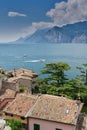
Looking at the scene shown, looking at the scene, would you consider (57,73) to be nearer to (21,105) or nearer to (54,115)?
(21,105)

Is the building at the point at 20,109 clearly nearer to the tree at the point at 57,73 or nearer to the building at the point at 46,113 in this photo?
the building at the point at 46,113

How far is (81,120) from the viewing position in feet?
76.6

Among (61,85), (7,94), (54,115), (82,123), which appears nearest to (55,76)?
(61,85)

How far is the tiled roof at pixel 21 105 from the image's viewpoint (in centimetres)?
2312

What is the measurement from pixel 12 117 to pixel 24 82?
18.7m

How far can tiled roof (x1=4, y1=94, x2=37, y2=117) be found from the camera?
2312 centimetres

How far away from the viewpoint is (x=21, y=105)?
23.8 metres

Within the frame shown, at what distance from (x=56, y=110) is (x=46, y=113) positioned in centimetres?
94

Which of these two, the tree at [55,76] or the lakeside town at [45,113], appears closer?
the lakeside town at [45,113]

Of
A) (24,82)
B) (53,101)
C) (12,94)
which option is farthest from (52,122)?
(24,82)

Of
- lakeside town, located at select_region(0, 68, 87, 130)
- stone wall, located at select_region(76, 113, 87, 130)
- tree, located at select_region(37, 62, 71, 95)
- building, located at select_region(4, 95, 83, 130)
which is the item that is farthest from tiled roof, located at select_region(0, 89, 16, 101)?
stone wall, located at select_region(76, 113, 87, 130)

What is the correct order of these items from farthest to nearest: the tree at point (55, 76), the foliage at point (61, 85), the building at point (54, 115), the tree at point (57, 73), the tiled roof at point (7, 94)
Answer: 1. the tree at point (57, 73)
2. the tree at point (55, 76)
3. the foliage at point (61, 85)
4. the tiled roof at point (7, 94)
5. the building at point (54, 115)

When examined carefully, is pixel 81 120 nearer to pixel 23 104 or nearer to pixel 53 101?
pixel 53 101

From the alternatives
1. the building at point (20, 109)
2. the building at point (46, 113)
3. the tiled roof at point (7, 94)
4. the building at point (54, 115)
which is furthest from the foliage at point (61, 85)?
the building at point (54, 115)
